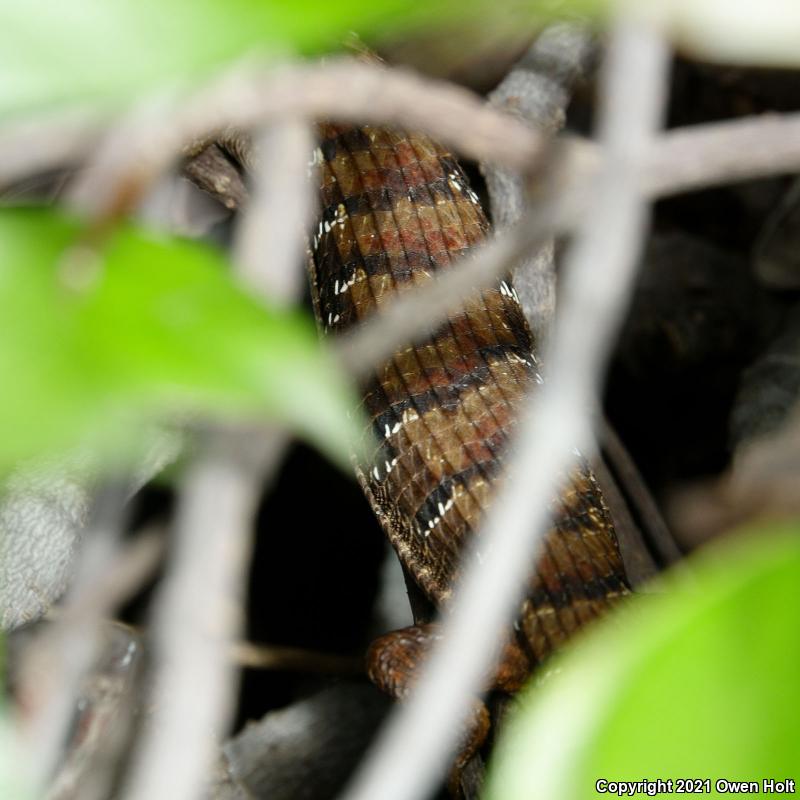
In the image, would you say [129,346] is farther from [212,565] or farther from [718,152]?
[718,152]

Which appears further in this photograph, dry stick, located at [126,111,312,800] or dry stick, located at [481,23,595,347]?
dry stick, located at [481,23,595,347]

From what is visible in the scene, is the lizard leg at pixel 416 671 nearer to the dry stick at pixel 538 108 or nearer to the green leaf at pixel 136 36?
the dry stick at pixel 538 108

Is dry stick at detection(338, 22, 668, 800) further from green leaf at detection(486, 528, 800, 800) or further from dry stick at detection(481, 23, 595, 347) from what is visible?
dry stick at detection(481, 23, 595, 347)

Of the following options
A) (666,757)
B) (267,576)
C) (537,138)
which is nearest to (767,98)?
(267,576)

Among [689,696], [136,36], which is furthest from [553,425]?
[136,36]

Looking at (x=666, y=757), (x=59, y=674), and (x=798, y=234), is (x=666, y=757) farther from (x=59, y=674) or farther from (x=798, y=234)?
(x=798, y=234)

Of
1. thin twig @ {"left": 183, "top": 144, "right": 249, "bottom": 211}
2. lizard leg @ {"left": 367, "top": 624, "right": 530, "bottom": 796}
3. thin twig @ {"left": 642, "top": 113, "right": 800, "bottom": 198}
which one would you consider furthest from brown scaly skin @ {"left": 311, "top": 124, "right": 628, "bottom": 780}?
thin twig @ {"left": 642, "top": 113, "right": 800, "bottom": 198}

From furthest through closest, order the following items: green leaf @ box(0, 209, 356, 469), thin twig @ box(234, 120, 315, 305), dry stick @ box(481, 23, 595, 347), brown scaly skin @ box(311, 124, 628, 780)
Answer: dry stick @ box(481, 23, 595, 347)
brown scaly skin @ box(311, 124, 628, 780)
thin twig @ box(234, 120, 315, 305)
green leaf @ box(0, 209, 356, 469)
